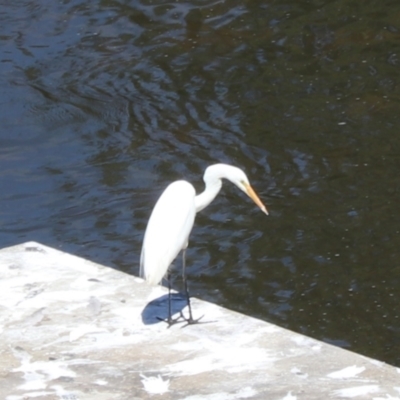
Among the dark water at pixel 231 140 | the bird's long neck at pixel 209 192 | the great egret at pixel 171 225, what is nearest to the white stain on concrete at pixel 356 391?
the great egret at pixel 171 225

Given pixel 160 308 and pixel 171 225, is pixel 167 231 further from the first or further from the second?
pixel 160 308

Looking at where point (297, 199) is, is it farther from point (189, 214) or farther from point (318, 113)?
point (189, 214)

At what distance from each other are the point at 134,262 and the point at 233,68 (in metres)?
3.28

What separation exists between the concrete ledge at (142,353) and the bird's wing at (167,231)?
238mm

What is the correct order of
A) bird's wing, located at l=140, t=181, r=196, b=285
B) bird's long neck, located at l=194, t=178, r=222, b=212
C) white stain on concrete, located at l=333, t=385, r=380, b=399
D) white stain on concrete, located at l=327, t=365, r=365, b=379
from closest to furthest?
white stain on concrete, located at l=333, t=385, r=380, b=399
white stain on concrete, located at l=327, t=365, r=365, b=379
bird's wing, located at l=140, t=181, r=196, b=285
bird's long neck, located at l=194, t=178, r=222, b=212

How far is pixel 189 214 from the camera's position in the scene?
156 inches

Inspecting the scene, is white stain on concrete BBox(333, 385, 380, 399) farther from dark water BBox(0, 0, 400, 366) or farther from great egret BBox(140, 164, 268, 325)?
dark water BBox(0, 0, 400, 366)

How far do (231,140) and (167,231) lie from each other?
3.70m

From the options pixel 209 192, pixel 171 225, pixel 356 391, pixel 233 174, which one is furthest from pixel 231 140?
pixel 356 391

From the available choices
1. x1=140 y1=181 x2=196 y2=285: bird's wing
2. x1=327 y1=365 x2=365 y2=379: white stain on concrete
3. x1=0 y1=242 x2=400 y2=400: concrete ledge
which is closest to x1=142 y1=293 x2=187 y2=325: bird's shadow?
x1=0 y1=242 x2=400 y2=400: concrete ledge

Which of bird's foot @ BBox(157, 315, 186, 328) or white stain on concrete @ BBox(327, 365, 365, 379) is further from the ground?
bird's foot @ BBox(157, 315, 186, 328)

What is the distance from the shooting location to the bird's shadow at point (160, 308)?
4.01m

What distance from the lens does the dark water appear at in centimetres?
566

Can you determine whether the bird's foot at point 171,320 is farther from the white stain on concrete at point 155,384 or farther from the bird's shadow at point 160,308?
the white stain on concrete at point 155,384
